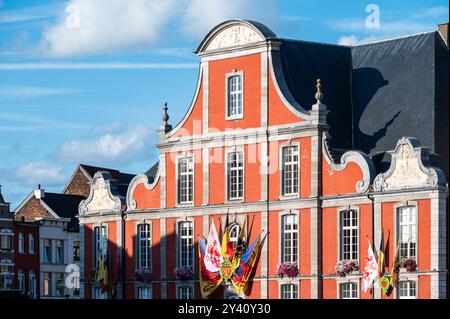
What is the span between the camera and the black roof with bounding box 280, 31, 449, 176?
4559 centimetres

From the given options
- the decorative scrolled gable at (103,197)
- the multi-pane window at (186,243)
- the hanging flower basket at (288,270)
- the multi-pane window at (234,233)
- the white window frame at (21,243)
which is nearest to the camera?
the hanging flower basket at (288,270)

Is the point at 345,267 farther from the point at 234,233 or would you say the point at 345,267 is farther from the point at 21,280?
the point at 21,280

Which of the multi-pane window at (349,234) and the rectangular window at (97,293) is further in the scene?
the rectangular window at (97,293)

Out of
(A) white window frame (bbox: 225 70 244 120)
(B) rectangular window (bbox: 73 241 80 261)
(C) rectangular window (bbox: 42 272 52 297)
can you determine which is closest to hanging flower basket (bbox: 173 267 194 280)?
(A) white window frame (bbox: 225 70 244 120)

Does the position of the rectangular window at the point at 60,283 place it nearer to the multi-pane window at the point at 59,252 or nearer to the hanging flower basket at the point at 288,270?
the multi-pane window at the point at 59,252

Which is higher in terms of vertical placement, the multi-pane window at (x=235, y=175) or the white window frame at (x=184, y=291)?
the multi-pane window at (x=235, y=175)

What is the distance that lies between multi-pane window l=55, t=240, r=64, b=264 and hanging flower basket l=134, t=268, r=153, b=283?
21281mm

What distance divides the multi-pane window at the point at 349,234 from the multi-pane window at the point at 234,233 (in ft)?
15.8

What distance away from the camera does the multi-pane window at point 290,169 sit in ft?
151

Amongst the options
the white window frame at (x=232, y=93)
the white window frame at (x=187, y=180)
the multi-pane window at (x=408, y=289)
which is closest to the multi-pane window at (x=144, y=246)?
the white window frame at (x=187, y=180)

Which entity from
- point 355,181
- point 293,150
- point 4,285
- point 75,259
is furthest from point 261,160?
point 75,259

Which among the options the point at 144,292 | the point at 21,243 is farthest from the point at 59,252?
the point at 144,292

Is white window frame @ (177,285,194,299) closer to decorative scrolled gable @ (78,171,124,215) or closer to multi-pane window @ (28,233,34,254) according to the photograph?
decorative scrolled gable @ (78,171,124,215)
